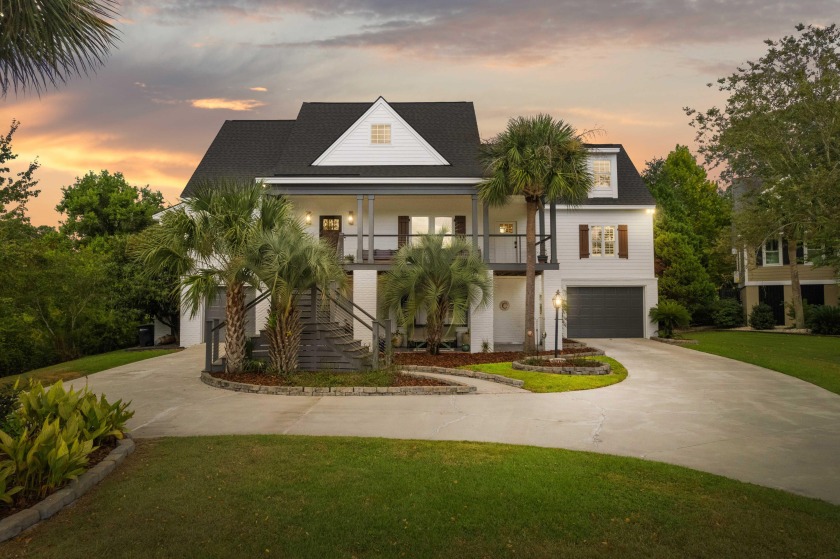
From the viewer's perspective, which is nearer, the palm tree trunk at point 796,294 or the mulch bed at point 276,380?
the mulch bed at point 276,380

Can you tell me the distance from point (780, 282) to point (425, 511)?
3093 cm

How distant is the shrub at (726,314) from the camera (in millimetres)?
29453

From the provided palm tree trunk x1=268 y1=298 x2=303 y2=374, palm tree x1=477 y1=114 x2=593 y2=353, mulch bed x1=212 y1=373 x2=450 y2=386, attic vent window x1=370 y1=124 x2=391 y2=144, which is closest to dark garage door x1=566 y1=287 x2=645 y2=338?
palm tree x1=477 y1=114 x2=593 y2=353

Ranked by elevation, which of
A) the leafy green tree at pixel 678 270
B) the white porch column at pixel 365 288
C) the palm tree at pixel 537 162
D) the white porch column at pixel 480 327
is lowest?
the white porch column at pixel 480 327

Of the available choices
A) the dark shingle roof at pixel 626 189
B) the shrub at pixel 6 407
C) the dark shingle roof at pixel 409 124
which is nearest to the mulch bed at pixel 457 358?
the dark shingle roof at pixel 409 124

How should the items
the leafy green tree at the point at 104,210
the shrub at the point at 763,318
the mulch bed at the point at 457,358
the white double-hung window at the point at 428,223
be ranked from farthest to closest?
1. the leafy green tree at the point at 104,210
2. the shrub at the point at 763,318
3. the white double-hung window at the point at 428,223
4. the mulch bed at the point at 457,358

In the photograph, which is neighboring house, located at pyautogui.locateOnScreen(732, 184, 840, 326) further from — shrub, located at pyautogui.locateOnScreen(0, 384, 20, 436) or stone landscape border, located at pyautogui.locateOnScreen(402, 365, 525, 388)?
shrub, located at pyautogui.locateOnScreen(0, 384, 20, 436)

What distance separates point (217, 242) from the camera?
502 inches

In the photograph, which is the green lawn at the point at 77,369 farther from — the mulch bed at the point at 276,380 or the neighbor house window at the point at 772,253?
the neighbor house window at the point at 772,253

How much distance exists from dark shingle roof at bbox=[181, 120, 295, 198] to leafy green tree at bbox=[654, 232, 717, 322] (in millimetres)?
19682

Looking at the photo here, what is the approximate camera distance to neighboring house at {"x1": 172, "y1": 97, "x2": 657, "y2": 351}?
1892 centimetres

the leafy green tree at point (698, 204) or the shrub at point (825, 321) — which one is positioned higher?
the leafy green tree at point (698, 204)

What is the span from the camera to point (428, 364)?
15070 mm

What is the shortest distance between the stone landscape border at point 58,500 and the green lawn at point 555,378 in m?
8.17
